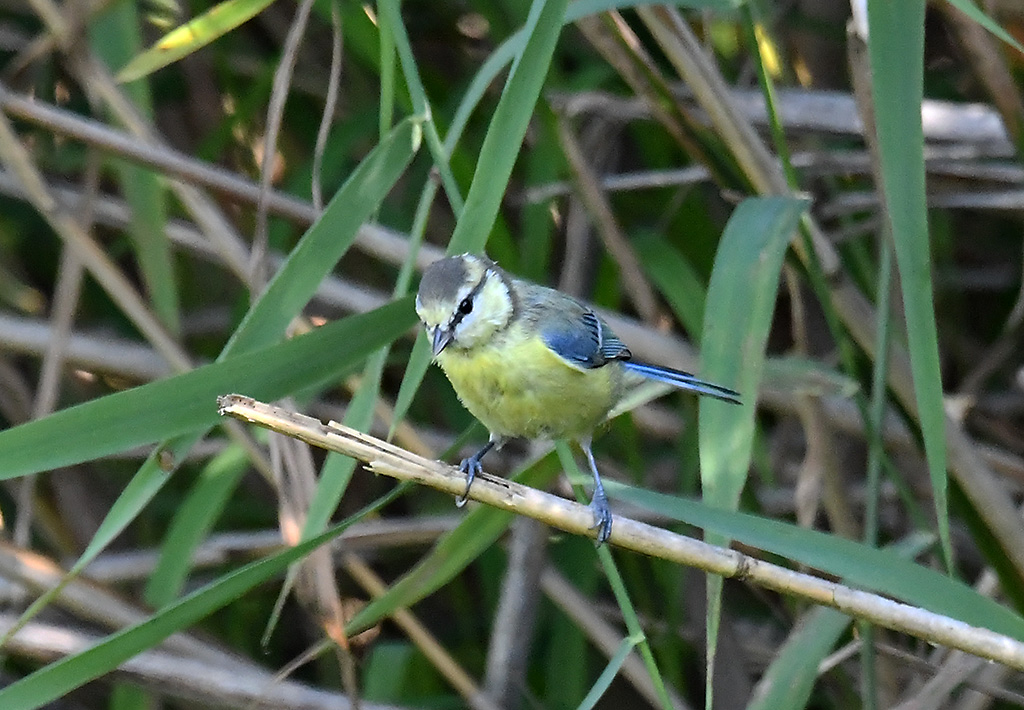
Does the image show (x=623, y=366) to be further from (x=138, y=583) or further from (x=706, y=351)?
(x=138, y=583)

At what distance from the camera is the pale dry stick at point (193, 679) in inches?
70.9

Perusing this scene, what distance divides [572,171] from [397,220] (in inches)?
19.8

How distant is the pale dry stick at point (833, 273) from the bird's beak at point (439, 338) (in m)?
0.51

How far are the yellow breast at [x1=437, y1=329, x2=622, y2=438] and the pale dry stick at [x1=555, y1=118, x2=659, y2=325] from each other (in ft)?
1.68

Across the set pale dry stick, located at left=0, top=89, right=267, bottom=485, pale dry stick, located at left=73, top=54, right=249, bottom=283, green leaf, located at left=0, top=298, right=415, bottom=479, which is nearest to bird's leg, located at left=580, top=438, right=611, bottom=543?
green leaf, located at left=0, top=298, right=415, bottom=479

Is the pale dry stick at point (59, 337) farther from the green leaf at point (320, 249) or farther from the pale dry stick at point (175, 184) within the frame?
the green leaf at point (320, 249)

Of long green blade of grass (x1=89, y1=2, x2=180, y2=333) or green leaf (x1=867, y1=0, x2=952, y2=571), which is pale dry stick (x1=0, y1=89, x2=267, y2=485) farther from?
green leaf (x1=867, y1=0, x2=952, y2=571)

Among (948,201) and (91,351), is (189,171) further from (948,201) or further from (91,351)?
(948,201)

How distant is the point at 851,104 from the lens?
2.11 m

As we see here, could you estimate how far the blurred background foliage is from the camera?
133 centimetres

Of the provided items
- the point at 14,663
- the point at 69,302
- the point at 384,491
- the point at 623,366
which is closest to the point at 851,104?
the point at 623,366

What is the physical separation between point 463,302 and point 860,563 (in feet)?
1.95

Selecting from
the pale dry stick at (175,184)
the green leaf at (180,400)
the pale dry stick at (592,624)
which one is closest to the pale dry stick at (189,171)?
the pale dry stick at (175,184)

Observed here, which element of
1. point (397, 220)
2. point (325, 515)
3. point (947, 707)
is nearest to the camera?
point (325, 515)
